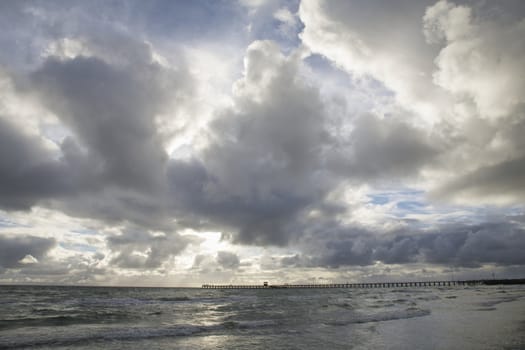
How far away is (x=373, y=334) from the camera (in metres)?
19.0

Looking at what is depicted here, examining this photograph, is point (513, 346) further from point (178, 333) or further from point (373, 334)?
point (178, 333)

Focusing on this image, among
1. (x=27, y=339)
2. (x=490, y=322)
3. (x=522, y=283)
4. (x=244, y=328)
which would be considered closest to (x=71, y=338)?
(x=27, y=339)

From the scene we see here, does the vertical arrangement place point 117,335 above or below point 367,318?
above

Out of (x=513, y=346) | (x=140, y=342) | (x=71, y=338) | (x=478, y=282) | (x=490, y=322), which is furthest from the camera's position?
(x=478, y=282)

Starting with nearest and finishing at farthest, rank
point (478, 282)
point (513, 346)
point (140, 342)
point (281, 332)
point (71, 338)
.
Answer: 1. point (513, 346)
2. point (140, 342)
3. point (71, 338)
4. point (281, 332)
5. point (478, 282)

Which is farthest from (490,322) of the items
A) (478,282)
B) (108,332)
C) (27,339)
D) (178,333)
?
(478,282)

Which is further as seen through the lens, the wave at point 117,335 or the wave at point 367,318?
the wave at point 367,318

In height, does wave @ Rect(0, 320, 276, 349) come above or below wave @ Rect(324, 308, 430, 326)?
above

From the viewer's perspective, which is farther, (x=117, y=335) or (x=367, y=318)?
(x=367, y=318)

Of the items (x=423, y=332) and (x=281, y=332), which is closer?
(x=423, y=332)

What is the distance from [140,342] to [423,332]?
1491 cm

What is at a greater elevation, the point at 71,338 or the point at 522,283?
the point at 71,338

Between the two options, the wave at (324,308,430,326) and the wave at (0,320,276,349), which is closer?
the wave at (0,320,276,349)

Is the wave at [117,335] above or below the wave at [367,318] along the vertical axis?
above
